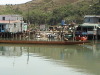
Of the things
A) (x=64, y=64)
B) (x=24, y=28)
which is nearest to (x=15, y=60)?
(x=64, y=64)

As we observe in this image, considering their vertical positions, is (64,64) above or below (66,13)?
below

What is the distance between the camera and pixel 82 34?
172ft

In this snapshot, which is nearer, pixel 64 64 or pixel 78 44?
pixel 64 64

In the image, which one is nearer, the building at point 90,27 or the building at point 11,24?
the building at point 90,27

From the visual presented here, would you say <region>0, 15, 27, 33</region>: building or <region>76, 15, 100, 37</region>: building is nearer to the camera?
<region>76, 15, 100, 37</region>: building

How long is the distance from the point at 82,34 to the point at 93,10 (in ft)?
65.6

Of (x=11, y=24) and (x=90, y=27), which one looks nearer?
(x=90, y=27)

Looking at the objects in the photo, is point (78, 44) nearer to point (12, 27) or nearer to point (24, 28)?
point (12, 27)

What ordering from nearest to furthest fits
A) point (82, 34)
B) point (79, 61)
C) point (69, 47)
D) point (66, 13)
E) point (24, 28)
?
1. point (79, 61)
2. point (69, 47)
3. point (82, 34)
4. point (24, 28)
5. point (66, 13)

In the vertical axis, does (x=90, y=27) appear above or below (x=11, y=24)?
below

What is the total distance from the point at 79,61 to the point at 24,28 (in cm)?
3522

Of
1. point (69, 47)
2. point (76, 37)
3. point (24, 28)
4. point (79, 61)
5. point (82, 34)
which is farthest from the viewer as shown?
point (24, 28)

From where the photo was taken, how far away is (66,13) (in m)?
78.4

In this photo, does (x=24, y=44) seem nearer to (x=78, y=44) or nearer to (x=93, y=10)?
(x=78, y=44)
